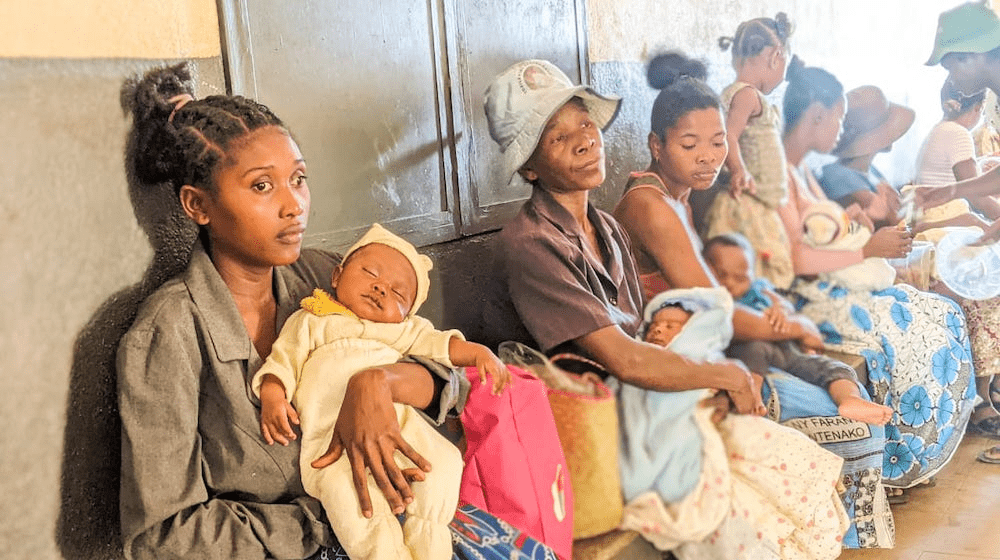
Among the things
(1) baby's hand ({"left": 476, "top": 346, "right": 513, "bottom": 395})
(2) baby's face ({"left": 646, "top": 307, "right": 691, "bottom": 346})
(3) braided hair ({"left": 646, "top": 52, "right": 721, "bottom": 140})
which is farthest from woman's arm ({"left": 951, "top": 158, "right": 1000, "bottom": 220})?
(1) baby's hand ({"left": 476, "top": 346, "right": 513, "bottom": 395})

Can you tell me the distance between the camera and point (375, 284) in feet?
3.94

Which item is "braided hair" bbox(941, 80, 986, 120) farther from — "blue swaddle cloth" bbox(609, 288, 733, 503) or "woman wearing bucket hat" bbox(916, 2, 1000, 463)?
"blue swaddle cloth" bbox(609, 288, 733, 503)

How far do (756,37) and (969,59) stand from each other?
425 millimetres

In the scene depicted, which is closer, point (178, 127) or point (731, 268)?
point (178, 127)

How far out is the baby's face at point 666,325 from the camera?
1633mm

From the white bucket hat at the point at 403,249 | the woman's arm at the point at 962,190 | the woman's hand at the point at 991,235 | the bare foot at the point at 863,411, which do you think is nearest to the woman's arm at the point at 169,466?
the white bucket hat at the point at 403,249

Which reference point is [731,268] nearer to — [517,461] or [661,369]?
[661,369]

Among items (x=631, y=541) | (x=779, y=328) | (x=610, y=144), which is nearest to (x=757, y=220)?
(x=779, y=328)

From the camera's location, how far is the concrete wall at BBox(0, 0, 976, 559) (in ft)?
3.23

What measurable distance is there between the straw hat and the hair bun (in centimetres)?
32

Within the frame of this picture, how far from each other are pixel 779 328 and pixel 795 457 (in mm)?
268

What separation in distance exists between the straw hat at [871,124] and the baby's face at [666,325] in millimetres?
506

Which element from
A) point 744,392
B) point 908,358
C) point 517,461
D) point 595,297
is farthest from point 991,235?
point 517,461

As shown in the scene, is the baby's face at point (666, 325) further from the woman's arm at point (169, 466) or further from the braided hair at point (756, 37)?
the woman's arm at point (169, 466)
